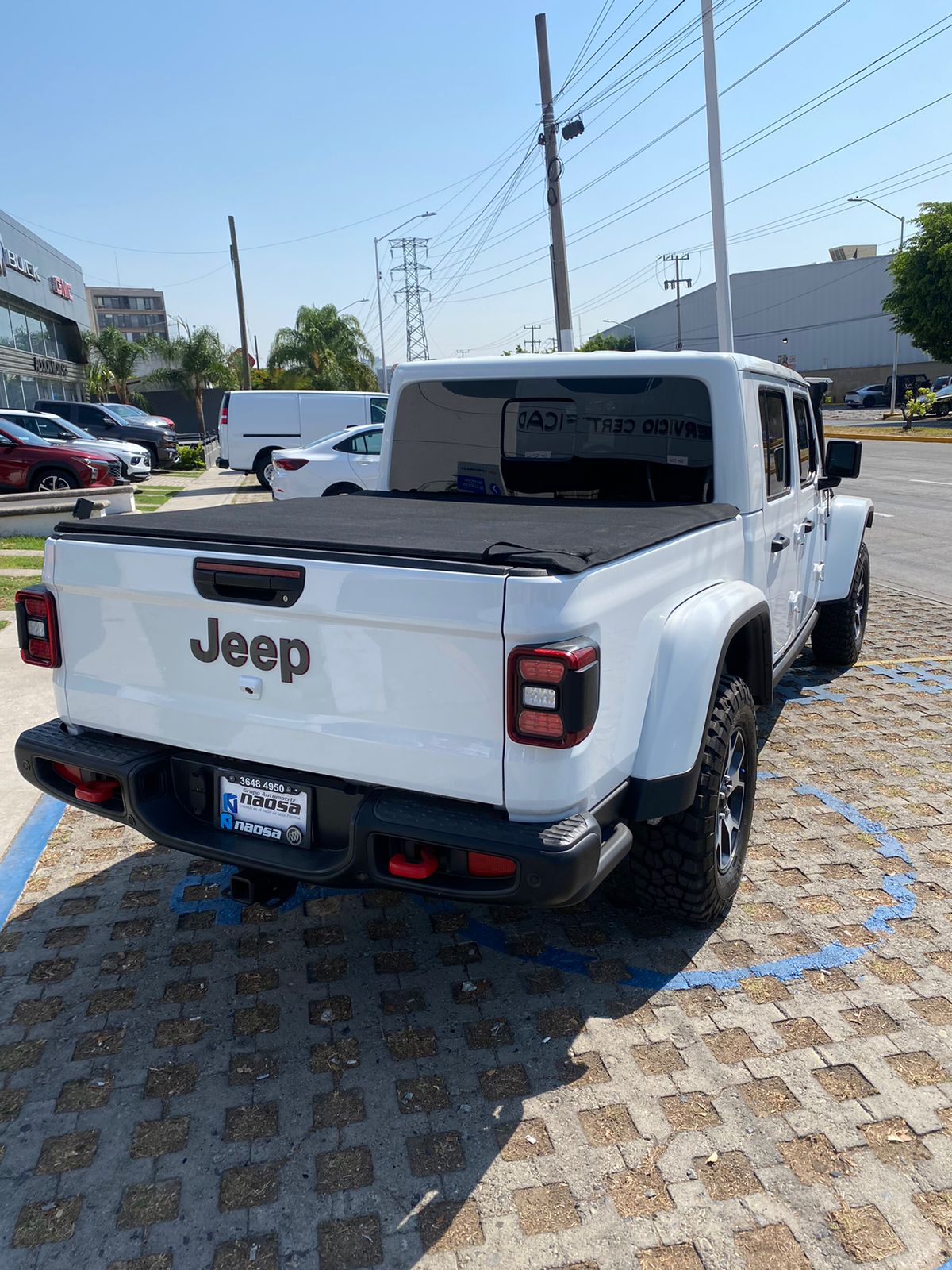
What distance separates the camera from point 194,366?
47781 mm

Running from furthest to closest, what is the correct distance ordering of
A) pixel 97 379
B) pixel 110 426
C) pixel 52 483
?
pixel 97 379 < pixel 110 426 < pixel 52 483

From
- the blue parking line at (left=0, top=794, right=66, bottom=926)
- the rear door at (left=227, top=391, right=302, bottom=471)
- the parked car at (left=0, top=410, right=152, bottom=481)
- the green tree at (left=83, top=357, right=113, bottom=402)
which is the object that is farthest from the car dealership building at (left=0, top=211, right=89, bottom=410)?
the blue parking line at (left=0, top=794, right=66, bottom=926)

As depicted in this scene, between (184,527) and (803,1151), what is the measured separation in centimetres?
257

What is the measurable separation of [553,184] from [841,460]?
55.5 feet

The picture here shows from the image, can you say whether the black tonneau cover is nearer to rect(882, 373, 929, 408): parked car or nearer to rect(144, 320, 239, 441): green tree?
rect(144, 320, 239, 441): green tree

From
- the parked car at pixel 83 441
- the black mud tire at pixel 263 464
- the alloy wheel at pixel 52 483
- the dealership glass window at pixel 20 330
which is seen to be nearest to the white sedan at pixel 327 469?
the alloy wheel at pixel 52 483

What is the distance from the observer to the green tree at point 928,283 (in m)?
41.0

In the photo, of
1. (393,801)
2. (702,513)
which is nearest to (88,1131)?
(393,801)

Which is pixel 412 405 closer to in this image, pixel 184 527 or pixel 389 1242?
pixel 184 527

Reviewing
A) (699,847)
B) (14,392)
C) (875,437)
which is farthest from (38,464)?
(875,437)

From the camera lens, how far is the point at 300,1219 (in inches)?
90.1

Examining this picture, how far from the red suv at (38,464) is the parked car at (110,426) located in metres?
8.52

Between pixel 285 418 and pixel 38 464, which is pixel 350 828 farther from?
pixel 285 418

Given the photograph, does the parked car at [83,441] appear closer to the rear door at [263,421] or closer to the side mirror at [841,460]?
the rear door at [263,421]
